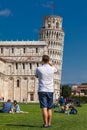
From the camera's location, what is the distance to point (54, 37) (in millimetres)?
131250

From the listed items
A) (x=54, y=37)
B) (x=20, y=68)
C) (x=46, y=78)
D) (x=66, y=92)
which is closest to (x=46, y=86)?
(x=46, y=78)

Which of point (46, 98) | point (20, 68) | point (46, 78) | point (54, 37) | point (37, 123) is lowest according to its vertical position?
point (37, 123)

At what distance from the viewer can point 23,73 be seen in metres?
111

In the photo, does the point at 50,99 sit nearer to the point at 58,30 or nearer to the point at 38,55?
the point at 38,55

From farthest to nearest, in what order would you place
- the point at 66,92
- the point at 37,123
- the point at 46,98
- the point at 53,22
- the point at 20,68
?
the point at 66,92 → the point at 53,22 → the point at 20,68 → the point at 37,123 → the point at 46,98

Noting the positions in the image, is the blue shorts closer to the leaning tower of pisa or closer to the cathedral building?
the cathedral building

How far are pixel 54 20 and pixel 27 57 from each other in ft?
80.3

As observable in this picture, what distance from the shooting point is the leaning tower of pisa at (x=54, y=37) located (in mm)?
130000

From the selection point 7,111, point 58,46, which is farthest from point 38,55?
point 7,111

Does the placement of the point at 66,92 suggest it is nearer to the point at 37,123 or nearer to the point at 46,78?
the point at 37,123

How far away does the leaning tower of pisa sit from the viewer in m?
130

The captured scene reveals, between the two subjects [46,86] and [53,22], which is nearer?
[46,86]

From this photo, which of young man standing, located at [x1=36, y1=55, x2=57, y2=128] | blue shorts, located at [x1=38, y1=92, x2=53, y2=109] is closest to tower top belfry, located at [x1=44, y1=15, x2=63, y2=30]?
young man standing, located at [x1=36, y1=55, x2=57, y2=128]

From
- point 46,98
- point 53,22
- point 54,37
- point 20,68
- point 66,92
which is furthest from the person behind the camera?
point 66,92
